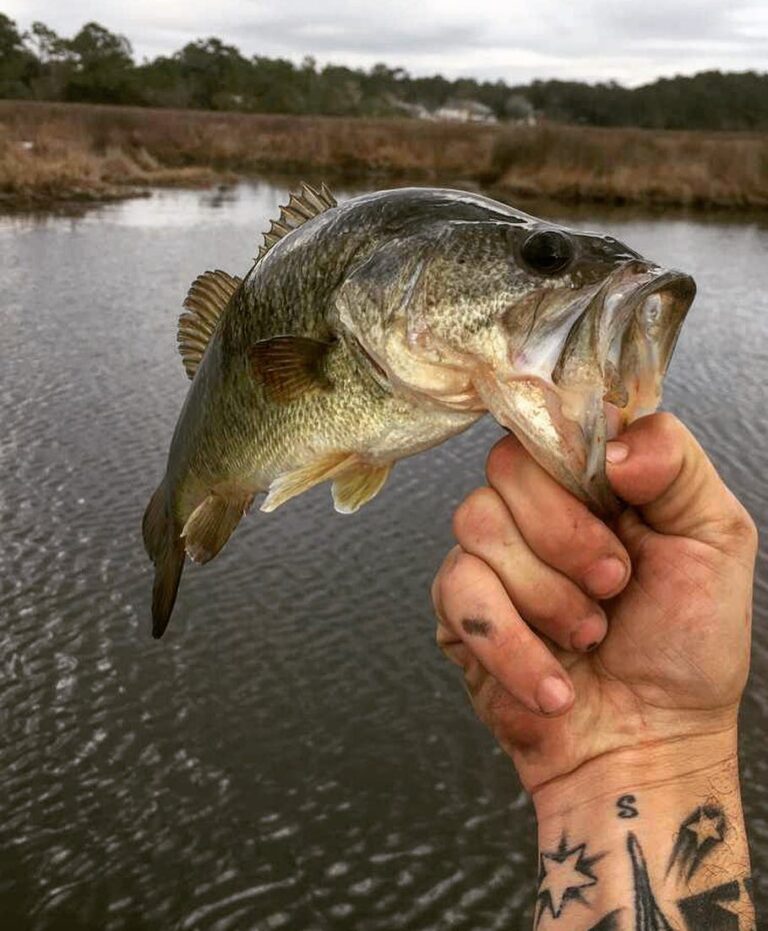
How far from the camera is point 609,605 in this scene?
206 centimetres

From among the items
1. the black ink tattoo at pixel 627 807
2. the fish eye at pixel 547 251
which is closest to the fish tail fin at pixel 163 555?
the black ink tattoo at pixel 627 807

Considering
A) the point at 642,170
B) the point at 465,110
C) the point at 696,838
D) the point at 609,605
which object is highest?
the point at 465,110

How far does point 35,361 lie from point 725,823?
31.1 ft

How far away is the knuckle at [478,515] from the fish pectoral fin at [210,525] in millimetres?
711

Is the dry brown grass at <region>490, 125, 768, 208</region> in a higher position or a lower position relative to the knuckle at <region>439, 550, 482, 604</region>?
higher

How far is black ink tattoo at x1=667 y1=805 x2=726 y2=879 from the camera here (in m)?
1.98

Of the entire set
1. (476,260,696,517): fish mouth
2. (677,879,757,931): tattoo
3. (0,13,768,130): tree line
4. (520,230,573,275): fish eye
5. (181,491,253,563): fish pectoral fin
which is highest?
(0,13,768,130): tree line

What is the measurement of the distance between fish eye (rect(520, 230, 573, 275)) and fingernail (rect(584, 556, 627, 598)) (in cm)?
55

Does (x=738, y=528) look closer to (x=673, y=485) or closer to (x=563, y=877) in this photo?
(x=673, y=485)

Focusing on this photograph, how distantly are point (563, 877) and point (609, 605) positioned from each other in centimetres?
59

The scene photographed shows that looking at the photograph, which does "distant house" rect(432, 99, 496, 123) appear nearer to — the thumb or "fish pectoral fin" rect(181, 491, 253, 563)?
"fish pectoral fin" rect(181, 491, 253, 563)

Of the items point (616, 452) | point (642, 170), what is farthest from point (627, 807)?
point (642, 170)

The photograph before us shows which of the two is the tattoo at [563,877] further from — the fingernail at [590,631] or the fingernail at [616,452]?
the fingernail at [616,452]

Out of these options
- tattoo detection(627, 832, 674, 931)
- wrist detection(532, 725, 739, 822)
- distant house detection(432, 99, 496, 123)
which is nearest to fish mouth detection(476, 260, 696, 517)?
wrist detection(532, 725, 739, 822)
